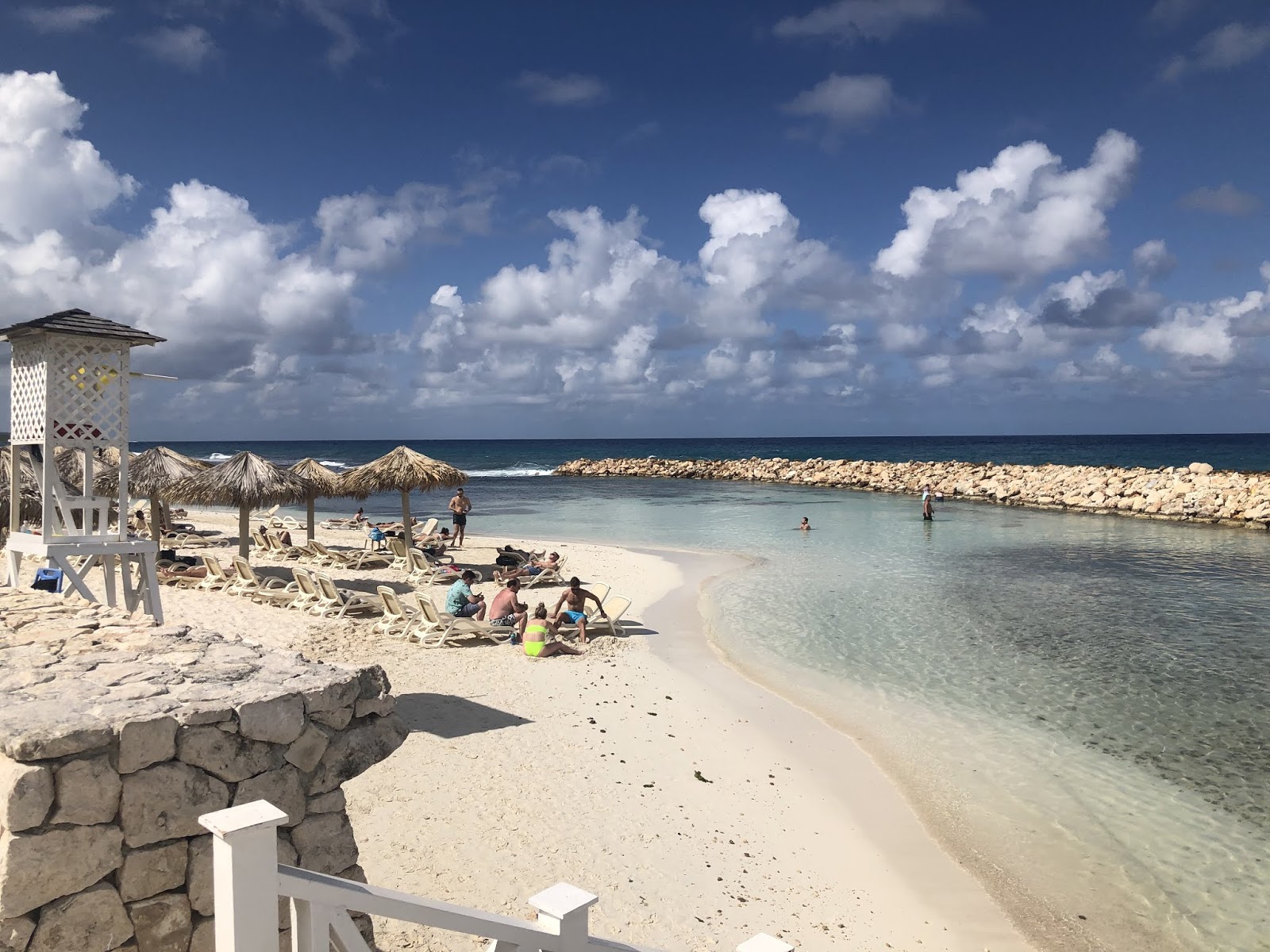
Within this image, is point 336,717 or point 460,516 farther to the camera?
point 460,516

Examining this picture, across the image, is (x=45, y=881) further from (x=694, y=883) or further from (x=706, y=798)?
(x=706, y=798)

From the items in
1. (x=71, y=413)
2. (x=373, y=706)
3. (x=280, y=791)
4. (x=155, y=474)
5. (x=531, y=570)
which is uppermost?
(x=71, y=413)

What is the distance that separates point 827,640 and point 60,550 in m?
9.65

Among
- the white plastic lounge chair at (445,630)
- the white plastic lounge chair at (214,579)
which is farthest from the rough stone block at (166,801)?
the white plastic lounge chair at (214,579)

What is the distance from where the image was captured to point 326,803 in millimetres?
3453

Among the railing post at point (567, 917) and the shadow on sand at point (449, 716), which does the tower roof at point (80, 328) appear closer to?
the shadow on sand at point (449, 716)

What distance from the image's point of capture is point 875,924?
5199 mm

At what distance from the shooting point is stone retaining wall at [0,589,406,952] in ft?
9.04

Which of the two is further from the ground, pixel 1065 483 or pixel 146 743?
pixel 146 743

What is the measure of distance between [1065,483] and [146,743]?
4355cm

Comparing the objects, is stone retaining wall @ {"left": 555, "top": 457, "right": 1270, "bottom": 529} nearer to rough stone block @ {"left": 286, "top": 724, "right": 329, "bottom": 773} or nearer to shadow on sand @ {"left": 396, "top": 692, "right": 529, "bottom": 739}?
shadow on sand @ {"left": 396, "top": 692, "right": 529, "bottom": 739}

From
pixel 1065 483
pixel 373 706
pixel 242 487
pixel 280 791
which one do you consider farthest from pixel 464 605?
pixel 1065 483

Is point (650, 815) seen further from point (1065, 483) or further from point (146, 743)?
point (1065, 483)

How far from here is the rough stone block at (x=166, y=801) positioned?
9.49ft
